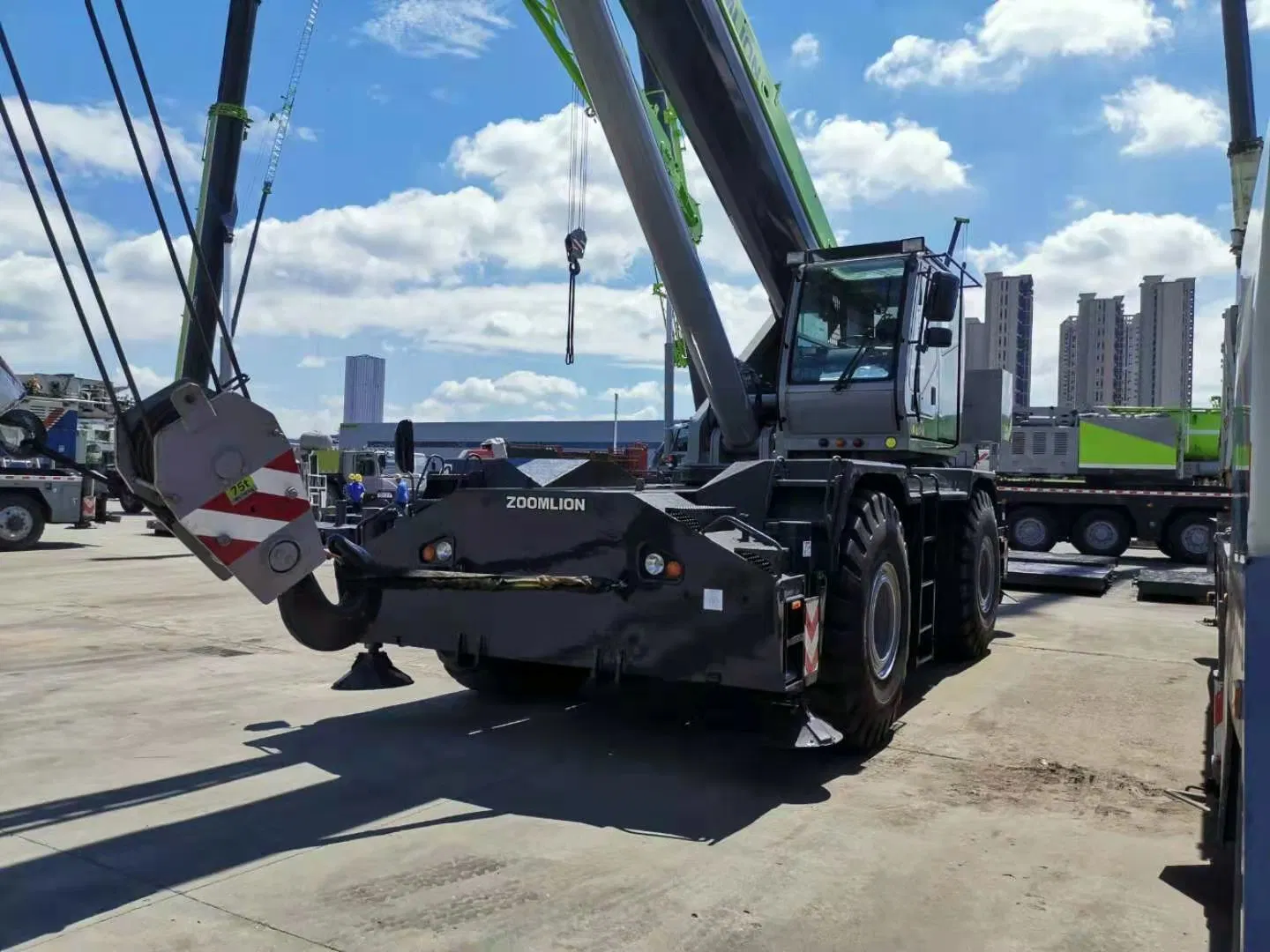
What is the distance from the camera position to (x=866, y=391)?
310 inches

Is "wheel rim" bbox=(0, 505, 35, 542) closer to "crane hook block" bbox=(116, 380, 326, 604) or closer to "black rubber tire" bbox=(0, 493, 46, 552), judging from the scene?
"black rubber tire" bbox=(0, 493, 46, 552)

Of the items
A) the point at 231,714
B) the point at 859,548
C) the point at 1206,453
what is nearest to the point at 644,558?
the point at 859,548

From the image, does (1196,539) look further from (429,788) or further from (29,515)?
(29,515)

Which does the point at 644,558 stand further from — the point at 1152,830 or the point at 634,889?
the point at 1152,830

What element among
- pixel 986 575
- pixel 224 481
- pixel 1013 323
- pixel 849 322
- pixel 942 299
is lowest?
pixel 986 575

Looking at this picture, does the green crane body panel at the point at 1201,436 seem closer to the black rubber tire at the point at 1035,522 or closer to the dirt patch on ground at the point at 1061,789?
the black rubber tire at the point at 1035,522

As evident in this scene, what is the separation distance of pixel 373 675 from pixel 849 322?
15.0 ft

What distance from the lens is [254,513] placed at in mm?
4348

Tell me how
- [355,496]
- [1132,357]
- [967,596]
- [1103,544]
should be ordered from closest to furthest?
1. [967,596]
2. [1103,544]
3. [355,496]
4. [1132,357]

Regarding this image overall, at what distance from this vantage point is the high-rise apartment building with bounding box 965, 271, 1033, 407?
63.7ft

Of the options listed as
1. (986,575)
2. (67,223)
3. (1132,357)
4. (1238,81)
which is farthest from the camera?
(1132,357)

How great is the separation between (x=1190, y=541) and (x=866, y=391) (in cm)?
1272

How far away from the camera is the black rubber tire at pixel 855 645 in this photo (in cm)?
531

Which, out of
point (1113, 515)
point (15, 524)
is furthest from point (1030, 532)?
point (15, 524)
